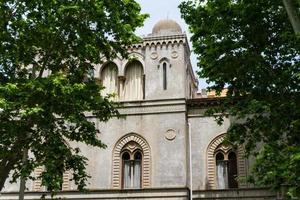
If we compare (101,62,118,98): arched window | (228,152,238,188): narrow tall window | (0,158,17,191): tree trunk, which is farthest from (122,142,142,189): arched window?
(0,158,17,191): tree trunk

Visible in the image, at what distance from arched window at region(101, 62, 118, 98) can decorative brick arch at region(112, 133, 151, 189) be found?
312cm

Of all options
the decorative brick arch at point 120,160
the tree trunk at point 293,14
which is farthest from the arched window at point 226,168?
the tree trunk at point 293,14

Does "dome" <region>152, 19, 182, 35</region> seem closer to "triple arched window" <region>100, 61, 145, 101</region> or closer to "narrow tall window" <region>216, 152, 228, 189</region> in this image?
"triple arched window" <region>100, 61, 145, 101</region>

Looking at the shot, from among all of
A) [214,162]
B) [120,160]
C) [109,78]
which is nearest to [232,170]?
[214,162]

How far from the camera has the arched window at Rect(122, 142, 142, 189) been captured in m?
25.3

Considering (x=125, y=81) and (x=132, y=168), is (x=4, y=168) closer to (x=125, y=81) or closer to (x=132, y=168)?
(x=132, y=168)

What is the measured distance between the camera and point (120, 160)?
84.5ft

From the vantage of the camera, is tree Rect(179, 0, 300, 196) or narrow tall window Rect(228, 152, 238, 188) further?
narrow tall window Rect(228, 152, 238, 188)

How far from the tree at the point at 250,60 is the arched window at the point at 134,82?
30.9ft

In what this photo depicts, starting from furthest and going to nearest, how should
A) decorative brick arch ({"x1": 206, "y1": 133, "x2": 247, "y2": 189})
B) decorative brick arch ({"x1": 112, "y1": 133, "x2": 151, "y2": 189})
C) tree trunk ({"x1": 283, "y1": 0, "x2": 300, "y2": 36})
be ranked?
1. decorative brick arch ({"x1": 112, "y1": 133, "x2": 151, "y2": 189})
2. decorative brick arch ({"x1": 206, "y1": 133, "x2": 247, "y2": 189})
3. tree trunk ({"x1": 283, "y1": 0, "x2": 300, "y2": 36})

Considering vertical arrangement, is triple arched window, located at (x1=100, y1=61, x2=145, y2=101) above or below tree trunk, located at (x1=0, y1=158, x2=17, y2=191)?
above

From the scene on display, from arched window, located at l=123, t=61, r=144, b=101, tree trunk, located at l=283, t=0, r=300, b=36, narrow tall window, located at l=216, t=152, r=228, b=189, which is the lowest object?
narrow tall window, located at l=216, t=152, r=228, b=189

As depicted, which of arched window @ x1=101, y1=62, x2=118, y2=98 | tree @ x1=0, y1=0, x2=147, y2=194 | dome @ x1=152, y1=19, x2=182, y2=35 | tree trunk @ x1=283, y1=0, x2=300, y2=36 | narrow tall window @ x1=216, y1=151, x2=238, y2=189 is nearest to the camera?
tree trunk @ x1=283, y1=0, x2=300, y2=36

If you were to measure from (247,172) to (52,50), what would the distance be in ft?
40.4
